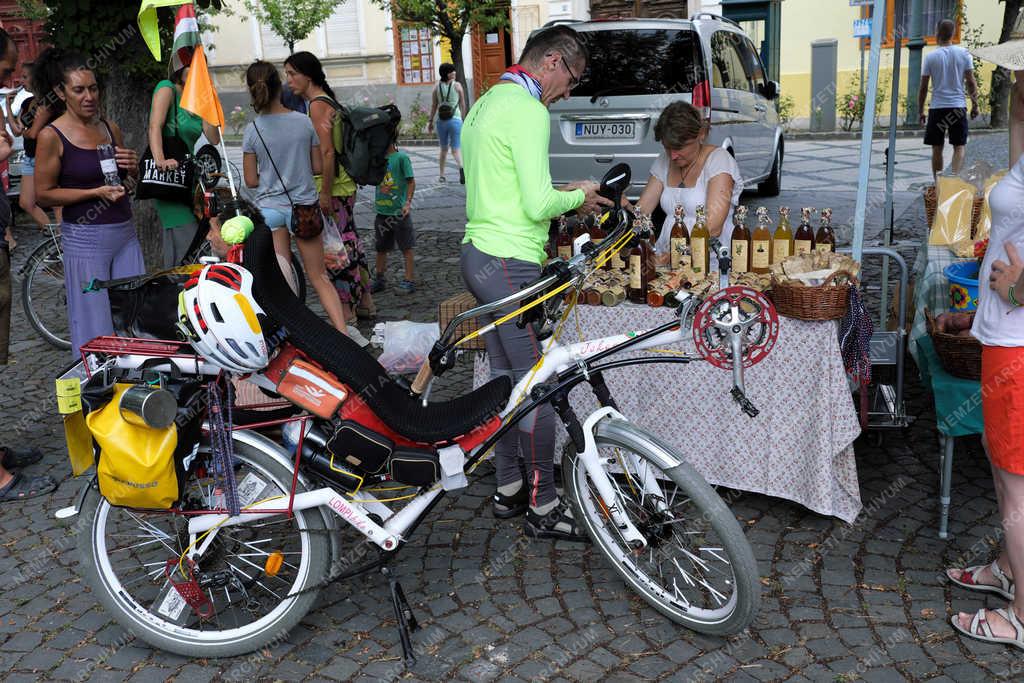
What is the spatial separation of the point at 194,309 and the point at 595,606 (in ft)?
5.47

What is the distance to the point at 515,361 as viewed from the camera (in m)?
3.67

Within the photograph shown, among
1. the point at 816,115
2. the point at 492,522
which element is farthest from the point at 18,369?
the point at 816,115

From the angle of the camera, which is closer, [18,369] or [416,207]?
[18,369]

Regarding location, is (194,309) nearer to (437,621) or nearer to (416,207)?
(437,621)

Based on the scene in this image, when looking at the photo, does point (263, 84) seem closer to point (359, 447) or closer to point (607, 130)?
point (359, 447)

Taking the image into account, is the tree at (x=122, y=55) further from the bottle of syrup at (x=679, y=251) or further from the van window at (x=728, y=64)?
the van window at (x=728, y=64)

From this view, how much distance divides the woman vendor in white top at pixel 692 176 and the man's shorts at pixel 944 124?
6.67 metres

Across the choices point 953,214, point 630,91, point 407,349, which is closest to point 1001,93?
point 630,91

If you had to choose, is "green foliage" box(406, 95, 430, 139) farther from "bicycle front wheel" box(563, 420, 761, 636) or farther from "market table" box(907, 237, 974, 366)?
"bicycle front wheel" box(563, 420, 761, 636)

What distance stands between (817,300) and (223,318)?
2095 mm

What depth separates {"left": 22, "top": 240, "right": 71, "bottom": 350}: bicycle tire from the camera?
688 centimetres

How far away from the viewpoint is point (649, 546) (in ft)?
10.8

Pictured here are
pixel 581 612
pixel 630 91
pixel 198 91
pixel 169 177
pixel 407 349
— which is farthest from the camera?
pixel 630 91

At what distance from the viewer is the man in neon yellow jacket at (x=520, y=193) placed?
340cm
